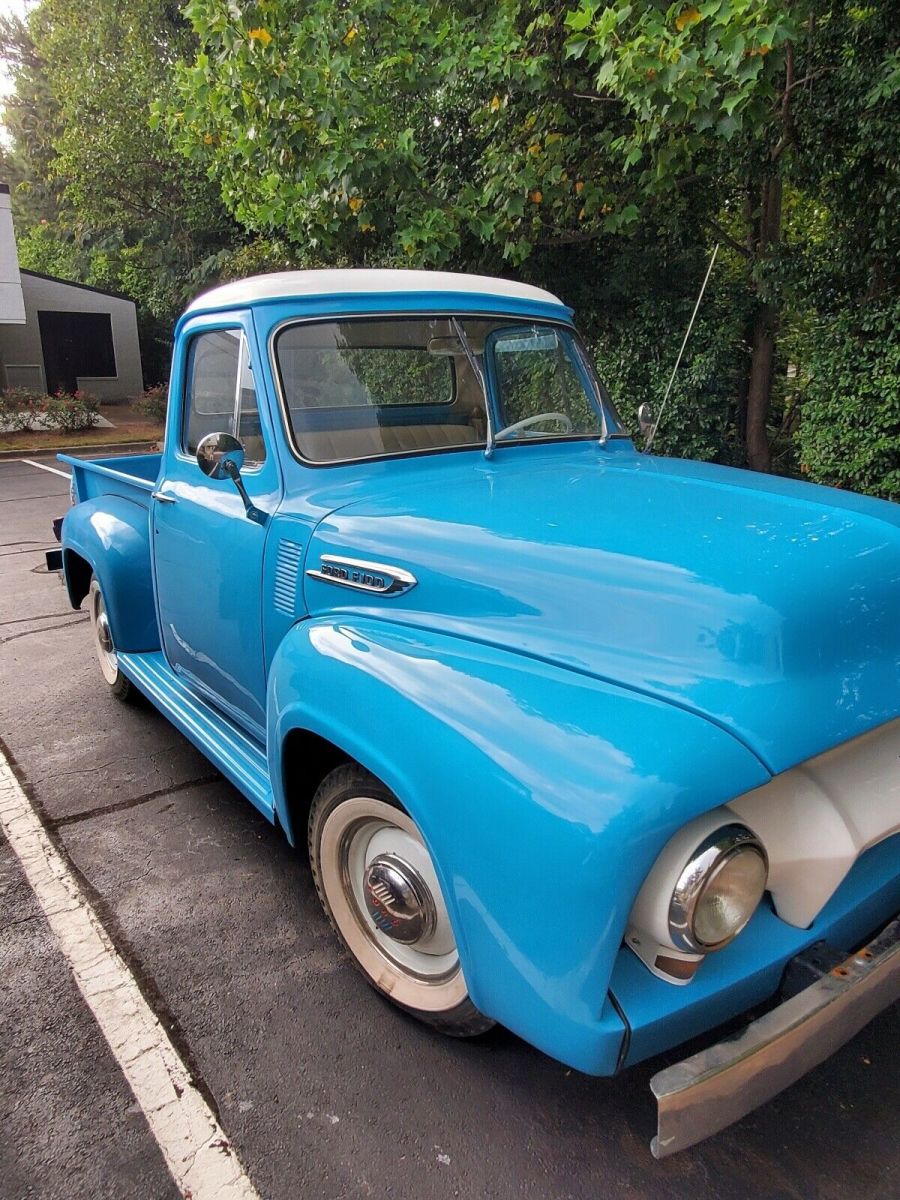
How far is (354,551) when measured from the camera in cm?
230

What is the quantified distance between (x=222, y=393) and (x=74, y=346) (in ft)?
84.5

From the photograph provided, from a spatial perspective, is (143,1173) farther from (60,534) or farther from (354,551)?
(60,534)

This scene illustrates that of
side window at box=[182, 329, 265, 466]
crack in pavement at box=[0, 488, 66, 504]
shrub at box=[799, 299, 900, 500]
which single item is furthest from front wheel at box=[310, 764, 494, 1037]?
crack in pavement at box=[0, 488, 66, 504]

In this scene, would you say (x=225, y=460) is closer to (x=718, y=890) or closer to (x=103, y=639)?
(x=718, y=890)

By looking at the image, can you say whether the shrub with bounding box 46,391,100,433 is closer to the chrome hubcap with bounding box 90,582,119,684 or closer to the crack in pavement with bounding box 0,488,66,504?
the crack in pavement with bounding box 0,488,66,504

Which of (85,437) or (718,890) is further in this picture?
(85,437)

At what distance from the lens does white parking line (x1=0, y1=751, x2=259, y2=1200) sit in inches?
72.6

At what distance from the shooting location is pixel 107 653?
4.52 metres

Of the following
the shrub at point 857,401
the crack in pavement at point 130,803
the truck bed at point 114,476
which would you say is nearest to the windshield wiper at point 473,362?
the truck bed at point 114,476

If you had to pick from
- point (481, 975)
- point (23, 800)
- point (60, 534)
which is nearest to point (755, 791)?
point (481, 975)

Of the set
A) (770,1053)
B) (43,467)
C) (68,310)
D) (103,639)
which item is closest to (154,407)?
(43,467)

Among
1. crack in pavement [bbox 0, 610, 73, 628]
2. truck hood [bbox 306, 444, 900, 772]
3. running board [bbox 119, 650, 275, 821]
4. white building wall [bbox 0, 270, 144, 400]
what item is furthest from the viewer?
white building wall [bbox 0, 270, 144, 400]

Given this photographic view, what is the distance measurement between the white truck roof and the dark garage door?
24677 mm

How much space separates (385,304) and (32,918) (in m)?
2.43
